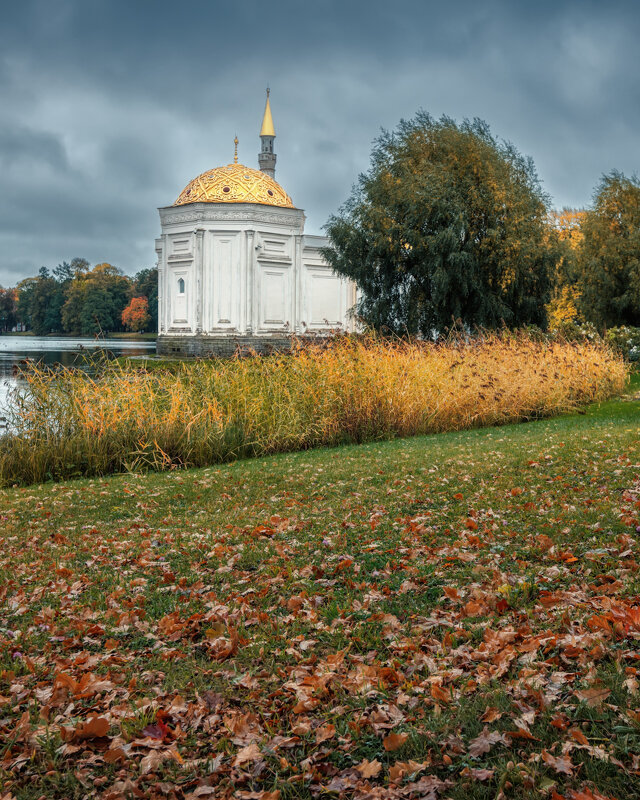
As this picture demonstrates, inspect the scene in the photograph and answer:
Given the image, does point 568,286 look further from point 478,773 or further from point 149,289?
point 149,289

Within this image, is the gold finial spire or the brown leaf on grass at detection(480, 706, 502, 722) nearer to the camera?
the brown leaf on grass at detection(480, 706, 502, 722)

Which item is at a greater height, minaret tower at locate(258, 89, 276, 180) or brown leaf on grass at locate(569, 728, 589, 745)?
minaret tower at locate(258, 89, 276, 180)

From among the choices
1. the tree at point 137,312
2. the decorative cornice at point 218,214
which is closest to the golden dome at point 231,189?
the decorative cornice at point 218,214

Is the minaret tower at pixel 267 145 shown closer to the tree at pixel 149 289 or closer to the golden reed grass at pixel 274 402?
the tree at pixel 149 289

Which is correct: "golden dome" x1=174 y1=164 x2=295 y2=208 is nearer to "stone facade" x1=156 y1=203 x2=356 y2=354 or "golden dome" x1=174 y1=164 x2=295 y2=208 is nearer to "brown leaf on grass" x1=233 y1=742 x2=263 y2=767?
"stone facade" x1=156 y1=203 x2=356 y2=354

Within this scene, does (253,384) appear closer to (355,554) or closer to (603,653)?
(355,554)

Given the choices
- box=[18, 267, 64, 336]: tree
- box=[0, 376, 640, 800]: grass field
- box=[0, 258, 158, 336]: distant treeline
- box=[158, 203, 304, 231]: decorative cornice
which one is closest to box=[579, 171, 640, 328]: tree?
box=[158, 203, 304, 231]: decorative cornice

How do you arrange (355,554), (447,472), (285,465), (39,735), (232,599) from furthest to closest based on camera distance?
(285,465)
(447,472)
(355,554)
(232,599)
(39,735)

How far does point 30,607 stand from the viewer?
4910 millimetres

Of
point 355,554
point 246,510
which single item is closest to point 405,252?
point 246,510

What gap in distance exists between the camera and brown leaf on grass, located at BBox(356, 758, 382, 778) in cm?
278

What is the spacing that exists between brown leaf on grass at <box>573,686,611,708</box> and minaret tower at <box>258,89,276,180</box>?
65.4 m

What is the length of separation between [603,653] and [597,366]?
15437 millimetres

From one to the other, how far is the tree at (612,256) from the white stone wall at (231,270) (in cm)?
1371
